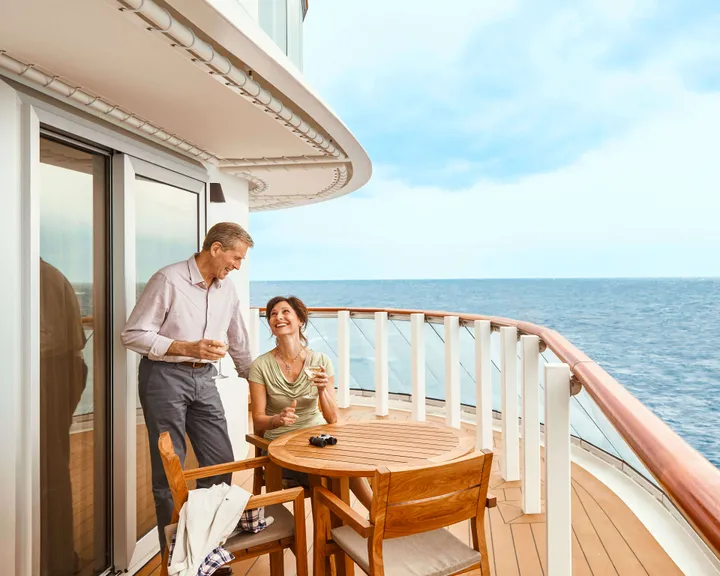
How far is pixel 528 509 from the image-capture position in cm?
339

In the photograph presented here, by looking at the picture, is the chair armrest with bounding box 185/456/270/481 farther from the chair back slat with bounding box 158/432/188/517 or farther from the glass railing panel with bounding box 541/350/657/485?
the glass railing panel with bounding box 541/350/657/485

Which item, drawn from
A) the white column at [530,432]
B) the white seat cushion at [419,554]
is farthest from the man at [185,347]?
the white column at [530,432]

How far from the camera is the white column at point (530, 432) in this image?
3.30m

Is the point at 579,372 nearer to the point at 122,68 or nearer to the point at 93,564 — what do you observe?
the point at 122,68

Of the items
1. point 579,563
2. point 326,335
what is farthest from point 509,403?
point 326,335

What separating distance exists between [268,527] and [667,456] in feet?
5.39

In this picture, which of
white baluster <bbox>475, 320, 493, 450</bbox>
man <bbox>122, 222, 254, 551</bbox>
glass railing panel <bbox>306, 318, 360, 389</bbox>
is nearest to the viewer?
man <bbox>122, 222, 254, 551</bbox>

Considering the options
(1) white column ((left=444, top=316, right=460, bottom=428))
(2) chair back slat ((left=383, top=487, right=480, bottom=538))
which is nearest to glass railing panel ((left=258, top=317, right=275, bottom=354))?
(1) white column ((left=444, top=316, right=460, bottom=428))

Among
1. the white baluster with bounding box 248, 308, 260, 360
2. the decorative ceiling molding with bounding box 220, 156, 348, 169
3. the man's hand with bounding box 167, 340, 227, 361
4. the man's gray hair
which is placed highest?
the decorative ceiling molding with bounding box 220, 156, 348, 169

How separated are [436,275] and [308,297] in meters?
13.8

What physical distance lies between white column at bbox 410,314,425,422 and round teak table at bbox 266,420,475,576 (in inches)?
99.5

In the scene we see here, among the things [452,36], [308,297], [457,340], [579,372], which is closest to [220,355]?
[579,372]

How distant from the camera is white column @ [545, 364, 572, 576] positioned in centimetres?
204

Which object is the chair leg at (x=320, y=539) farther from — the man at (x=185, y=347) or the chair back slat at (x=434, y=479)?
the man at (x=185, y=347)
